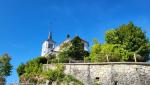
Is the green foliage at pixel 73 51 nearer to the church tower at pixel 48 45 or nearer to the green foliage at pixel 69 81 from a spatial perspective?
the green foliage at pixel 69 81

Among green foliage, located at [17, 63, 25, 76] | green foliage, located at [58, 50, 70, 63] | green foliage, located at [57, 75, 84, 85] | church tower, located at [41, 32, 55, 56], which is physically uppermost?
church tower, located at [41, 32, 55, 56]

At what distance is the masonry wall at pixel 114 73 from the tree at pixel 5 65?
874cm

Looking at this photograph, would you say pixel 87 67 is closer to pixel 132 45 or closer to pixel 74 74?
pixel 74 74

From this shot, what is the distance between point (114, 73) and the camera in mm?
31156

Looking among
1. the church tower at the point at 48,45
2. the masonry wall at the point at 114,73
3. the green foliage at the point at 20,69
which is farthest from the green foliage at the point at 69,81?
the church tower at the point at 48,45

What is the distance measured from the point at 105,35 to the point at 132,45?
3.79 m

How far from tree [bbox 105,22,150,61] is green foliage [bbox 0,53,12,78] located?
11.3 metres

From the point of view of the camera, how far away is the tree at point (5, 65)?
37.7 metres

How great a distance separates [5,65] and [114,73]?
1316 centimetres

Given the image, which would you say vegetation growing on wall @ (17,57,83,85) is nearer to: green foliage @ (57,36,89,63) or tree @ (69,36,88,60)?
green foliage @ (57,36,89,63)

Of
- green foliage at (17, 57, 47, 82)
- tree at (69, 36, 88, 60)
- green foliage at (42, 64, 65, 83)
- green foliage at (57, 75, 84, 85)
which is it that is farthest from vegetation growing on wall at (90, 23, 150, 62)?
green foliage at (17, 57, 47, 82)

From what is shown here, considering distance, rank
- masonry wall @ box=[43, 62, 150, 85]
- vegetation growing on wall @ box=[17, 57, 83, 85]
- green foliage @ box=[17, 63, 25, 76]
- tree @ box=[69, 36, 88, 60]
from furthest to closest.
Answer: tree @ box=[69, 36, 88, 60] → green foliage @ box=[17, 63, 25, 76] → vegetation growing on wall @ box=[17, 57, 83, 85] → masonry wall @ box=[43, 62, 150, 85]

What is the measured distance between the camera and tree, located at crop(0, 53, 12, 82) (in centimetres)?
3769

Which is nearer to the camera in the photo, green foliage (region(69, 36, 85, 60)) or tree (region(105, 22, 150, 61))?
tree (region(105, 22, 150, 61))
